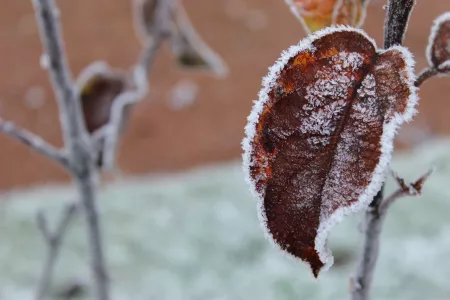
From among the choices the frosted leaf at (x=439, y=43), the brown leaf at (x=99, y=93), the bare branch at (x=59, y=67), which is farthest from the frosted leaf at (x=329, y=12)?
the brown leaf at (x=99, y=93)

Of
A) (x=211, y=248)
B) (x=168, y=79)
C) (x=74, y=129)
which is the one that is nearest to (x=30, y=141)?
(x=74, y=129)

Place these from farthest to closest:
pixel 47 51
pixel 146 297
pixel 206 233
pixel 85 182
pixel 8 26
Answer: pixel 8 26 → pixel 206 233 → pixel 146 297 → pixel 85 182 → pixel 47 51

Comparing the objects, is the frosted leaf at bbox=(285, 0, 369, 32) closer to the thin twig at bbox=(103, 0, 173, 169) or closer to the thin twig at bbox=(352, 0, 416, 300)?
the thin twig at bbox=(352, 0, 416, 300)

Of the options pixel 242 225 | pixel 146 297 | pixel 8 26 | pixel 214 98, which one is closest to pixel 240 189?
pixel 242 225

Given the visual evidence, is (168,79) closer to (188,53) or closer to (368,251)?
(188,53)

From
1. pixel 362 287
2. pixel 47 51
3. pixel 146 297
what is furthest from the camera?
pixel 146 297

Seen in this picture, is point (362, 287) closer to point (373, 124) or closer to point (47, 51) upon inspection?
point (373, 124)

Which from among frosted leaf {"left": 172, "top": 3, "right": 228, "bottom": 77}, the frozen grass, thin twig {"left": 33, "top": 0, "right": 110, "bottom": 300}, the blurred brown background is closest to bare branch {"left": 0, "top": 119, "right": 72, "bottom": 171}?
thin twig {"left": 33, "top": 0, "right": 110, "bottom": 300}
